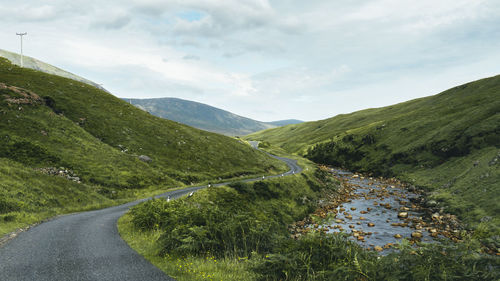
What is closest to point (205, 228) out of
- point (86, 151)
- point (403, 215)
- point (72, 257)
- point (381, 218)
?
point (72, 257)

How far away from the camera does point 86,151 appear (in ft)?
129

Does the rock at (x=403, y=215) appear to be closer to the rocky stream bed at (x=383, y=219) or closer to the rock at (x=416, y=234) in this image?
the rocky stream bed at (x=383, y=219)

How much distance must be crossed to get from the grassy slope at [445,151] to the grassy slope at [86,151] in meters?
32.7

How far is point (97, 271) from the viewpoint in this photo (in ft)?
34.6

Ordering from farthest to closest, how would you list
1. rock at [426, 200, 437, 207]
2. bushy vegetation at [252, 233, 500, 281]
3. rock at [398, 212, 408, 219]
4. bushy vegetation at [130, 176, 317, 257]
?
rock at [426, 200, 437, 207] → rock at [398, 212, 408, 219] → bushy vegetation at [130, 176, 317, 257] → bushy vegetation at [252, 233, 500, 281]

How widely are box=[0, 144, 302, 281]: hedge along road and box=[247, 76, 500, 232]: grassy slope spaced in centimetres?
3565

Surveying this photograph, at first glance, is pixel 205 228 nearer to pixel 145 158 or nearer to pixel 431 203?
pixel 145 158

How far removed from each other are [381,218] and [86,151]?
4498 centimetres

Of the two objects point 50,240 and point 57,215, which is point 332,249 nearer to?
point 50,240

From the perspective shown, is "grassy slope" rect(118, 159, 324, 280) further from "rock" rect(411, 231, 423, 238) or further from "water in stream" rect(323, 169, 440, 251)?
"rock" rect(411, 231, 423, 238)

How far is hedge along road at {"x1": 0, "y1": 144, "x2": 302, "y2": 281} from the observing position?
33.4 ft

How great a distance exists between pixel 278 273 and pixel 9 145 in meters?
38.8

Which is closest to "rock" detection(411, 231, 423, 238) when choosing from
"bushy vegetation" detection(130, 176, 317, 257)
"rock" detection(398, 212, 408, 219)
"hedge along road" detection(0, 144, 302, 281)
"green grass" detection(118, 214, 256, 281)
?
"rock" detection(398, 212, 408, 219)

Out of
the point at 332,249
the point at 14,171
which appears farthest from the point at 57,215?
the point at 332,249
